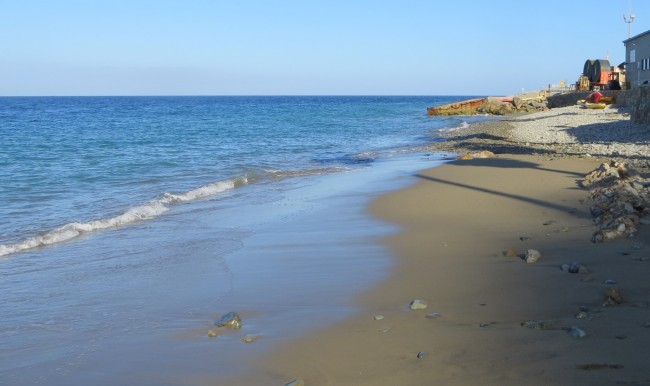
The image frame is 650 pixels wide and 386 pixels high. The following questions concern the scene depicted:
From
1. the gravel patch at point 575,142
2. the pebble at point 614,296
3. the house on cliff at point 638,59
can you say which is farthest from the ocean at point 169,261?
the house on cliff at point 638,59

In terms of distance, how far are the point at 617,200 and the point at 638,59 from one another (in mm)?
40077

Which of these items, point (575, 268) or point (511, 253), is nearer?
point (575, 268)

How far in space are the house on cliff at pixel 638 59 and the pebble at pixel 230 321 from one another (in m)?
40.4

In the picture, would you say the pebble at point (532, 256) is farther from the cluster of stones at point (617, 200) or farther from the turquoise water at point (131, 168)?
the turquoise water at point (131, 168)

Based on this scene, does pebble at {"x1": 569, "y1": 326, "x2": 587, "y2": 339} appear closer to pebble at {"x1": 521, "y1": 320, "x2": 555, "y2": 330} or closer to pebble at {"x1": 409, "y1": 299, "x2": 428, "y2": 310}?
pebble at {"x1": 521, "y1": 320, "x2": 555, "y2": 330}

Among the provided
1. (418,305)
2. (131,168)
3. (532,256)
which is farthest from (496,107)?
(418,305)

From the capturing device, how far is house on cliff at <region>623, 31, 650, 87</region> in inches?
1690

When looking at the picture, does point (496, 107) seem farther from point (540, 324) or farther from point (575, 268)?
point (540, 324)

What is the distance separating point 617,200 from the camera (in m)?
9.76

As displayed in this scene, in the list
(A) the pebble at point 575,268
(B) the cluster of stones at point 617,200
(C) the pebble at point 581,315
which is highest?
(B) the cluster of stones at point 617,200

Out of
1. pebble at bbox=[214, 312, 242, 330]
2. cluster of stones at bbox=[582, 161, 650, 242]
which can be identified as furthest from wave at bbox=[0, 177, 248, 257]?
cluster of stones at bbox=[582, 161, 650, 242]

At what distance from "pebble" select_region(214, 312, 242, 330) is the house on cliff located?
4041cm

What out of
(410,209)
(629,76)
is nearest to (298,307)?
(410,209)

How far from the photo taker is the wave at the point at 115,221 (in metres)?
10.3
